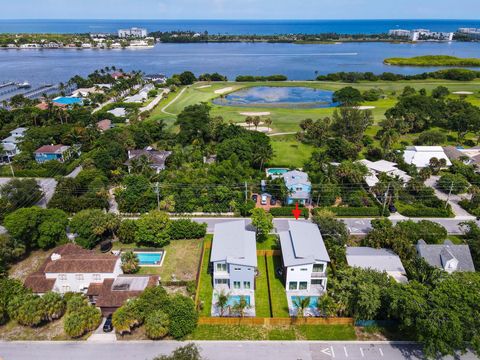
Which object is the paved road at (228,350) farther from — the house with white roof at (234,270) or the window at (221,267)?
the window at (221,267)

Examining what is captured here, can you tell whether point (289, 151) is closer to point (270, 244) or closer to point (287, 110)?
point (270, 244)

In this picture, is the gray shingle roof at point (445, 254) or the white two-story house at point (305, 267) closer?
the white two-story house at point (305, 267)

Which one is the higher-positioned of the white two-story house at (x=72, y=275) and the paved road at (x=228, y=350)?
the white two-story house at (x=72, y=275)

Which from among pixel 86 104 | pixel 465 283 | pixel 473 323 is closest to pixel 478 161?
pixel 465 283

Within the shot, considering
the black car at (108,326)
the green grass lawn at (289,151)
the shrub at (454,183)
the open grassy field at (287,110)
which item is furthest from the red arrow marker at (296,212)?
the black car at (108,326)

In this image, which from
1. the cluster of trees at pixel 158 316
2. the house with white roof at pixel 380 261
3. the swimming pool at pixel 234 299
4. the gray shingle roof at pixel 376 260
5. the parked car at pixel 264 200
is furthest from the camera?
the parked car at pixel 264 200

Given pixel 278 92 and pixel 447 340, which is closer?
pixel 447 340

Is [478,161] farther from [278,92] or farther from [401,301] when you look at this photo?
[278,92]
